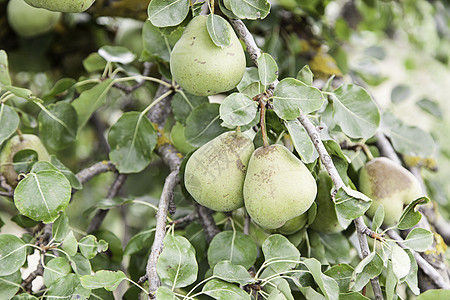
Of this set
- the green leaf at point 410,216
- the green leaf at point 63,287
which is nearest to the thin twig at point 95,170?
the green leaf at point 63,287

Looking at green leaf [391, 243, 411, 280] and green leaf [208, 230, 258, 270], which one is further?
green leaf [208, 230, 258, 270]

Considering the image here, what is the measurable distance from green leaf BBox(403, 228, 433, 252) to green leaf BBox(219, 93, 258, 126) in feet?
0.73

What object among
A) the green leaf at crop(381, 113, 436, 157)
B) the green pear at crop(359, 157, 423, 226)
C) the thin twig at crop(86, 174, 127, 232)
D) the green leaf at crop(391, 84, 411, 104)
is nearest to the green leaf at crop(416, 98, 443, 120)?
the green leaf at crop(391, 84, 411, 104)

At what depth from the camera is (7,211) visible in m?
1.26

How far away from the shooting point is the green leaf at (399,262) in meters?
0.48

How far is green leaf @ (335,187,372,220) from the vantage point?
505 millimetres

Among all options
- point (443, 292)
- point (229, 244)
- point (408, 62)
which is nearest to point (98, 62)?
point (229, 244)

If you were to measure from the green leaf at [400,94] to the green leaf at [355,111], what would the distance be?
59 centimetres

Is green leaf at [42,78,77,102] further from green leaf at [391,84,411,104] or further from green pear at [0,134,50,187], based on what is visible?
green leaf at [391,84,411,104]

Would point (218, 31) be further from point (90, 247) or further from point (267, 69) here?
point (90, 247)

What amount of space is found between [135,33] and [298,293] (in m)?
0.76

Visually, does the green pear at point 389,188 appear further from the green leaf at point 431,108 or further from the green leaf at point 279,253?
the green leaf at point 431,108

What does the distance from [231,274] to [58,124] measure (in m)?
0.40

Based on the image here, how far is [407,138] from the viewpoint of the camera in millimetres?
814
